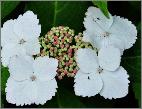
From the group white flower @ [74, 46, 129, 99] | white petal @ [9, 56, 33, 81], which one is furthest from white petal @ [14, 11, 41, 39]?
white flower @ [74, 46, 129, 99]

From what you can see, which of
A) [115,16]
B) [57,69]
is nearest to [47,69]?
[57,69]

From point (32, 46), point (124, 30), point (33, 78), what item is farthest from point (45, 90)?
point (124, 30)

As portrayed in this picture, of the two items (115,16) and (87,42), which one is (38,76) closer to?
(87,42)

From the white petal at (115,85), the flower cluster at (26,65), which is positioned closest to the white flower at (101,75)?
the white petal at (115,85)

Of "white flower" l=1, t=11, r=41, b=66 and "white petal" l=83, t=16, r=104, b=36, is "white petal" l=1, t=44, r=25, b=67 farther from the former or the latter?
"white petal" l=83, t=16, r=104, b=36

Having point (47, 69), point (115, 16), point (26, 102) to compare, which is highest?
point (115, 16)

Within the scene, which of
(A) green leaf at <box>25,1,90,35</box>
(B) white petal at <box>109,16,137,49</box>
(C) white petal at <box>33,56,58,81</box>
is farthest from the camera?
(A) green leaf at <box>25,1,90,35</box>
